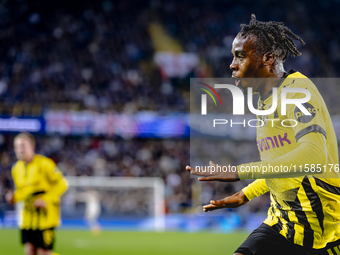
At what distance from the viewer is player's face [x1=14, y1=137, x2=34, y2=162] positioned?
5457 mm

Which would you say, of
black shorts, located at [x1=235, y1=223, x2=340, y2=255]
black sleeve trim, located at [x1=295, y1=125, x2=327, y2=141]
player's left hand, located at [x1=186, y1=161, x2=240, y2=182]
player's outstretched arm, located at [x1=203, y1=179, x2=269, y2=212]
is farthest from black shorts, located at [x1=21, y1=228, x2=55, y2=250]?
black sleeve trim, located at [x1=295, y1=125, x2=327, y2=141]

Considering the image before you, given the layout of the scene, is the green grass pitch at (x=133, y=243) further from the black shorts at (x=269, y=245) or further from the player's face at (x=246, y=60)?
the player's face at (x=246, y=60)

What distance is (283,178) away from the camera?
7.61 ft

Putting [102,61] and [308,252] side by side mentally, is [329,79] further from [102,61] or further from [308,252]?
[308,252]

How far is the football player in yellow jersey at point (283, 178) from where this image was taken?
2180 mm

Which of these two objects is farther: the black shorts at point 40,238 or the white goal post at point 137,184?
→ the white goal post at point 137,184

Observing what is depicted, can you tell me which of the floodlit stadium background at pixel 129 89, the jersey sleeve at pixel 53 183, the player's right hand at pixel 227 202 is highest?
the floodlit stadium background at pixel 129 89

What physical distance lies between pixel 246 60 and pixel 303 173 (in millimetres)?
778

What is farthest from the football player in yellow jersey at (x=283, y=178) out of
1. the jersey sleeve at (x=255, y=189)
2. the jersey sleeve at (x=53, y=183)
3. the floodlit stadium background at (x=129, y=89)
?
the floodlit stadium background at (x=129, y=89)

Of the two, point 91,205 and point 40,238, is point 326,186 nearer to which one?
point 40,238

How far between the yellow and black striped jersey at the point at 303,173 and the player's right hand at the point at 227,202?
252mm

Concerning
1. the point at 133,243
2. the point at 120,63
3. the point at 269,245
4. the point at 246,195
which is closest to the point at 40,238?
the point at 246,195

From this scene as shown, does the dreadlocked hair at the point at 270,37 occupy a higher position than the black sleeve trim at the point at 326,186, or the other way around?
the dreadlocked hair at the point at 270,37

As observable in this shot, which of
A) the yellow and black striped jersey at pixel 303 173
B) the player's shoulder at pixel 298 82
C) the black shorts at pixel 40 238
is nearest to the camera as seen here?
the yellow and black striped jersey at pixel 303 173
